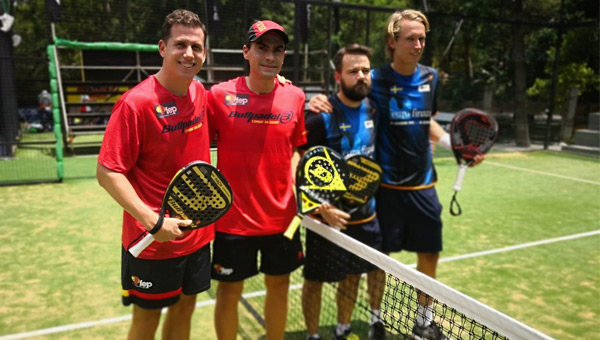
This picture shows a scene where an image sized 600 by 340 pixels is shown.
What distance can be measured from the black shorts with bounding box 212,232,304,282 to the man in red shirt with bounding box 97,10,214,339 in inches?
7.0

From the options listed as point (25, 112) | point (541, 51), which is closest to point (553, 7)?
point (541, 51)

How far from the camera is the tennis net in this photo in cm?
187

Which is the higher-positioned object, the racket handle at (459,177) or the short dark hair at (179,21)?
the short dark hair at (179,21)

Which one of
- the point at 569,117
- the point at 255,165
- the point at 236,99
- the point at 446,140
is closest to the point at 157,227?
the point at 255,165

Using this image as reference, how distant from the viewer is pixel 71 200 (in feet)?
25.6

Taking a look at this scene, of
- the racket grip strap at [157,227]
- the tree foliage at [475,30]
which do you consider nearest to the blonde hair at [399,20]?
the racket grip strap at [157,227]

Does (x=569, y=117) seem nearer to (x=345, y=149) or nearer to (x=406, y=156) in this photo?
(x=406, y=156)

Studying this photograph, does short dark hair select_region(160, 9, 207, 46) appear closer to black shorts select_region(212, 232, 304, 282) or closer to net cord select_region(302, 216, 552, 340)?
black shorts select_region(212, 232, 304, 282)

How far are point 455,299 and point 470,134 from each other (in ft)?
7.29

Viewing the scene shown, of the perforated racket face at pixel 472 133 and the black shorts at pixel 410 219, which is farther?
the perforated racket face at pixel 472 133

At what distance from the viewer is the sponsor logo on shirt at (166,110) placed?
2326 mm

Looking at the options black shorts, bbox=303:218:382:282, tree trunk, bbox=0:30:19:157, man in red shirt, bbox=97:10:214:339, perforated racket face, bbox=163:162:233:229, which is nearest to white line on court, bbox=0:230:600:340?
black shorts, bbox=303:218:382:282

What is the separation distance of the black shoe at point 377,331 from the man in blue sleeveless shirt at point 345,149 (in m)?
0.02

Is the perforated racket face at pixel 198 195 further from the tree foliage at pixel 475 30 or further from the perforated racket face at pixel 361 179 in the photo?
the tree foliage at pixel 475 30
